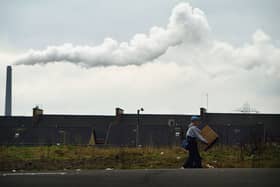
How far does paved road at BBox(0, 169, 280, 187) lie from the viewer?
800 cm

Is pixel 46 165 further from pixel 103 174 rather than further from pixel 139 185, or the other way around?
pixel 139 185

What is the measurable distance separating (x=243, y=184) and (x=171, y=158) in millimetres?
8635

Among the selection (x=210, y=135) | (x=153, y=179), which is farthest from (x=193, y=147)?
(x=153, y=179)

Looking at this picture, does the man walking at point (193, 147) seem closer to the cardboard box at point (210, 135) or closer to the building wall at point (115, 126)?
the cardboard box at point (210, 135)

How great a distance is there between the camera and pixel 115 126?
232ft

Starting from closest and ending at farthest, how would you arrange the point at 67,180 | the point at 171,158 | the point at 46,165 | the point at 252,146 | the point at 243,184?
1. the point at 243,184
2. the point at 67,180
3. the point at 46,165
4. the point at 171,158
5. the point at 252,146

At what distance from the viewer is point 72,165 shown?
48.1 ft

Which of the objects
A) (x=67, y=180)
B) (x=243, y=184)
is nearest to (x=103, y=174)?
(x=67, y=180)

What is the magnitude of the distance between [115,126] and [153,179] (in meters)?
62.5

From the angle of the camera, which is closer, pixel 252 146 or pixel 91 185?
pixel 91 185

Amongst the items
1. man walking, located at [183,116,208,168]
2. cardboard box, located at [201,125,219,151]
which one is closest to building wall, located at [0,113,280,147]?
cardboard box, located at [201,125,219,151]

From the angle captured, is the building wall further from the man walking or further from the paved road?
the paved road

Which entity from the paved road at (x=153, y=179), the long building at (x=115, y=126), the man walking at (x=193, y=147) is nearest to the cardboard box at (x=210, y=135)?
the man walking at (x=193, y=147)

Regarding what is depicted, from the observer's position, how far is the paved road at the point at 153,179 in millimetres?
8000
